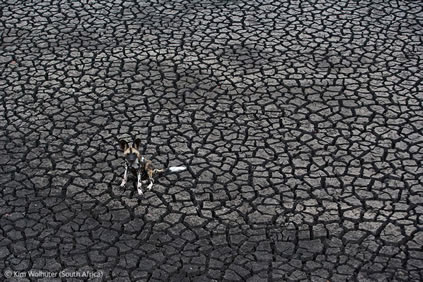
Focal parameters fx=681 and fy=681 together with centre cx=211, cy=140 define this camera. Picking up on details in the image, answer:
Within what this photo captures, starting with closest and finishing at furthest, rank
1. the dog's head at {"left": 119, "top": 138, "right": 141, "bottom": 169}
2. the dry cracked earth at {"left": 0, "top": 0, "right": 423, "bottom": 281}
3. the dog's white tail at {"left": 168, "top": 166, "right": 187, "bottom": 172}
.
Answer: the dry cracked earth at {"left": 0, "top": 0, "right": 423, "bottom": 281} → the dog's head at {"left": 119, "top": 138, "right": 141, "bottom": 169} → the dog's white tail at {"left": 168, "top": 166, "right": 187, "bottom": 172}

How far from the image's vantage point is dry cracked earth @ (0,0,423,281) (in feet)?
22.7

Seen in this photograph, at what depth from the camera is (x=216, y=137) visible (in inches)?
344

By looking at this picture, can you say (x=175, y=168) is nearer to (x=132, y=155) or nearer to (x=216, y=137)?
(x=132, y=155)

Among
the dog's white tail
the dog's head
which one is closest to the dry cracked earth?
the dog's white tail

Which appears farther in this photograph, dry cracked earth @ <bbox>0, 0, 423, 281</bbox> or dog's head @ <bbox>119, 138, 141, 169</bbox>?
dog's head @ <bbox>119, 138, 141, 169</bbox>

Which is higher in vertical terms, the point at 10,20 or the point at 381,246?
the point at 381,246

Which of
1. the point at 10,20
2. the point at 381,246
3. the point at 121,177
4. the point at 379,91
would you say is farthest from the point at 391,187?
the point at 10,20

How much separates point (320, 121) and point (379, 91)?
47.1 inches

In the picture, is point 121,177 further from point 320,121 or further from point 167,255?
point 320,121

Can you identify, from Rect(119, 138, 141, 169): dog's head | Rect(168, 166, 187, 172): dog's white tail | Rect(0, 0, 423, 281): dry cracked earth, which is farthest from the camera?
Rect(168, 166, 187, 172): dog's white tail

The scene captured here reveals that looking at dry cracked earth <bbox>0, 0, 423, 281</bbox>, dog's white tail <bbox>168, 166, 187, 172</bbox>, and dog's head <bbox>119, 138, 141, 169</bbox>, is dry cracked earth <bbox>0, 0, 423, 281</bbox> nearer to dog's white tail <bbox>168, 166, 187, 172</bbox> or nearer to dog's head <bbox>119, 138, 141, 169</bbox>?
dog's white tail <bbox>168, 166, 187, 172</bbox>

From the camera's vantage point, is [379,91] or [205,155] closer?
[205,155]

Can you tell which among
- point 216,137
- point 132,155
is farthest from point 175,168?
point 216,137

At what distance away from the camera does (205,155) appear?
8.39 metres
